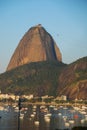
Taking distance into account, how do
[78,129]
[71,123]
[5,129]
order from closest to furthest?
[78,129] → [5,129] → [71,123]

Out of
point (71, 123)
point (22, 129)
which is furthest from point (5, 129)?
point (71, 123)

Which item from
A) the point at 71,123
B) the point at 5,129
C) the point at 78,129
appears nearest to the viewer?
the point at 78,129

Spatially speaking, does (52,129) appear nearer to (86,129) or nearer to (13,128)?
(13,128)

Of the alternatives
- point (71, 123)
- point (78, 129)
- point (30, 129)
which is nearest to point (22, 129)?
point (30, 129)

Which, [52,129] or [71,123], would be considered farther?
[71,123]

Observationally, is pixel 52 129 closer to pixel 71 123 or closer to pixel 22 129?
pixel 22 129

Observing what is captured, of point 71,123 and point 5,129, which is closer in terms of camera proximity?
point 5,129

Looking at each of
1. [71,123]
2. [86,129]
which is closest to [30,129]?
[71,123]
